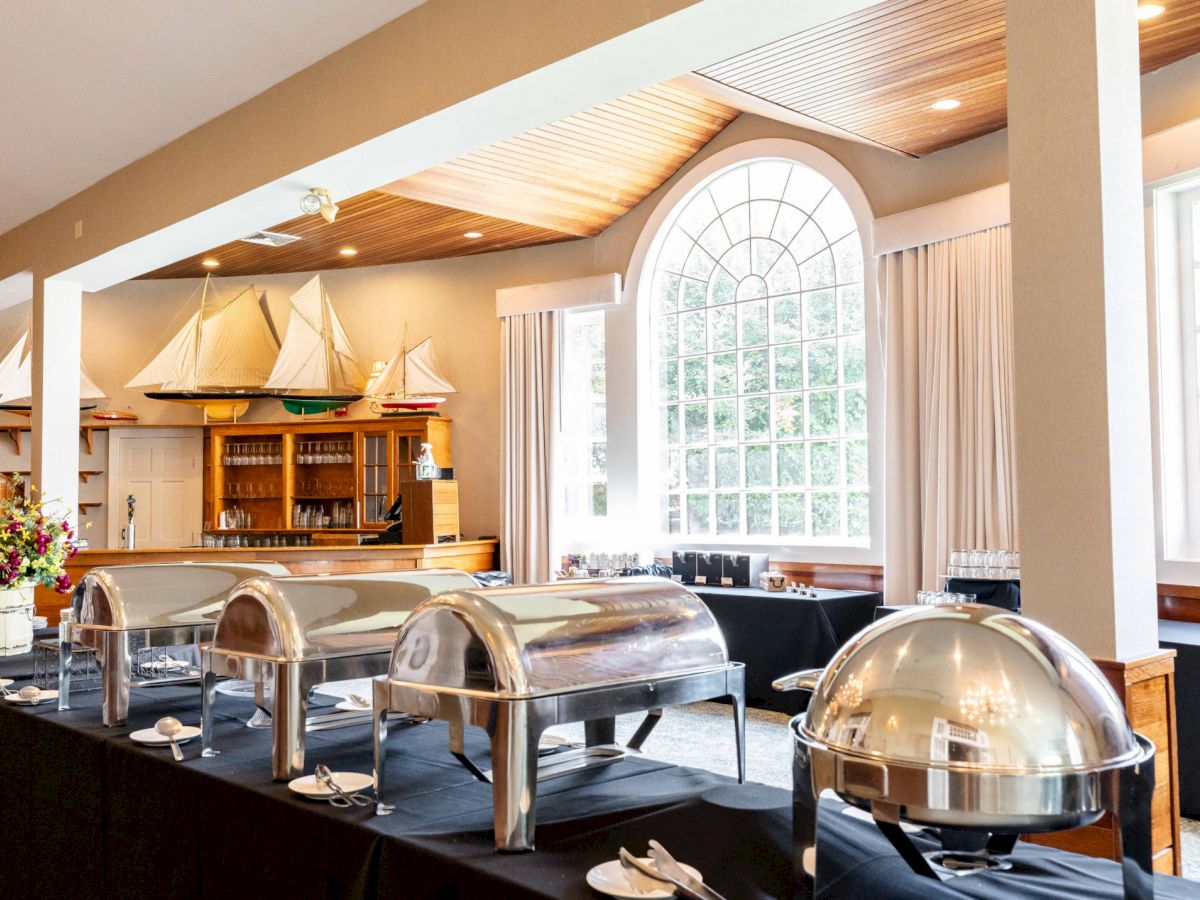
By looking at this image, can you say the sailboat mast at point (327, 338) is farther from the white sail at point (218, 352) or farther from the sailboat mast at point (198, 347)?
the sailboat mast at point (198, 347)

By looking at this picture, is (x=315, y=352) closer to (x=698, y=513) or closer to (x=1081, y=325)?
(x=698, y=513)

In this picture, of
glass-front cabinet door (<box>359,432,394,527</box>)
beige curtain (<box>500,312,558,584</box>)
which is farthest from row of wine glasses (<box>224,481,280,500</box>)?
beige curtain (<box>500,312,558,584</box>)

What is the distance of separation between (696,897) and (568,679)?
0.46 m

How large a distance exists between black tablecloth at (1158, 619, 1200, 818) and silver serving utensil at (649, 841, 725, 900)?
3.23 meters

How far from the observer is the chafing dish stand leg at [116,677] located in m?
2.49

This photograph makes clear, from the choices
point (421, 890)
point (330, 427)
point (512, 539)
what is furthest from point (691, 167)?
point (421, 890)

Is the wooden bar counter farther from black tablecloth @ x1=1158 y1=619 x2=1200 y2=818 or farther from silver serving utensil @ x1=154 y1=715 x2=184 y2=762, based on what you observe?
silver serving utensil @ x1=154 y1=715 x2=184 y2=762

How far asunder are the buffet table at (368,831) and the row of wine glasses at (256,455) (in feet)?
25.0

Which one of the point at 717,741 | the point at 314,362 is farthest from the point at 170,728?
the point at 314,362

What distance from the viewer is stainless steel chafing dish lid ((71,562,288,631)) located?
8.58 ft

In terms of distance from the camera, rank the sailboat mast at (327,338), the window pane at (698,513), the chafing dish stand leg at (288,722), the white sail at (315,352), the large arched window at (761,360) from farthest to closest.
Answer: the sailboat mast at (327,338) < the white sail at (315,352) < the window pane at (698,513) < the large arched window at (761,360) < the chafing dish stand leg at (288,722)

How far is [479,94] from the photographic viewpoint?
3.54m

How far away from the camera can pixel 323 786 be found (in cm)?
183

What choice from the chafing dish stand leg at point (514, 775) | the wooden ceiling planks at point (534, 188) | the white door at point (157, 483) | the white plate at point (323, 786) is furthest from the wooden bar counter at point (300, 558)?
the chafing dish stand leg at point (514, 775)
